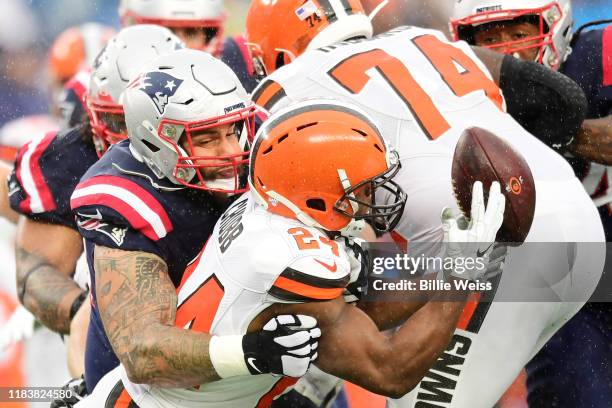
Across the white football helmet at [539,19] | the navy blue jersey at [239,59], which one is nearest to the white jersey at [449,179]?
the white football helmet at [539,19]

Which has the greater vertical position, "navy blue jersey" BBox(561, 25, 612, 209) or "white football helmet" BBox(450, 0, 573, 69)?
"white football helmet" BBox(450, 0, 573, 69)

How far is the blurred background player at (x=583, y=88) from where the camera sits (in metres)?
4.28

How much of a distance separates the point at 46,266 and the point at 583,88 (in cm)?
228

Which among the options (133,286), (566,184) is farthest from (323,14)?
(133,286)

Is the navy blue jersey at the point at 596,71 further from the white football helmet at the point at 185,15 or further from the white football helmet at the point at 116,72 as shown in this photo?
the white football helmet at the point at 185,15

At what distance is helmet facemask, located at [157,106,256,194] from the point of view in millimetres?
3252

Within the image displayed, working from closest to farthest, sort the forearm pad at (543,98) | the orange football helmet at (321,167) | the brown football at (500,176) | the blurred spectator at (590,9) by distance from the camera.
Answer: the orange football helmet at (321,167)
the brown football at (500,176)
the forearm pad at (543,98)
the blurred spectator at (590,9)

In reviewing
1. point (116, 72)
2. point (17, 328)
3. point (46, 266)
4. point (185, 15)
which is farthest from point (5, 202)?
point (185, 15)

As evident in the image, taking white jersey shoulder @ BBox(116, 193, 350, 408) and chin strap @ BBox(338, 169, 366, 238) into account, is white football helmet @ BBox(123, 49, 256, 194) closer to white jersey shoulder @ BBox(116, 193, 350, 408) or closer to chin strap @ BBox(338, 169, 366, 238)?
white jersey shoulder @ BBox(116, 193, 350, 408)

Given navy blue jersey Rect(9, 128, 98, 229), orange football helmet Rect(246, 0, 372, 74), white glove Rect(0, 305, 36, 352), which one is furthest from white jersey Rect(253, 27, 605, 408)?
white glove Rect(0, 305, 36, 352)

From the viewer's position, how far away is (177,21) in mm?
5586

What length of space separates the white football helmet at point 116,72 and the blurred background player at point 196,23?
1197 millimetres

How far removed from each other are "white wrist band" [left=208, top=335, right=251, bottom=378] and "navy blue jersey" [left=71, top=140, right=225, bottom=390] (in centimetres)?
47

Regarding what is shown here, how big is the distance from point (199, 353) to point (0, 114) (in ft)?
16.9
